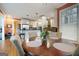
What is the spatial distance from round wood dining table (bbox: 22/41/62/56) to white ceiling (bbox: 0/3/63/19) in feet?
1.32

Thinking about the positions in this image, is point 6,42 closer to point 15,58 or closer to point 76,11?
point 15,58

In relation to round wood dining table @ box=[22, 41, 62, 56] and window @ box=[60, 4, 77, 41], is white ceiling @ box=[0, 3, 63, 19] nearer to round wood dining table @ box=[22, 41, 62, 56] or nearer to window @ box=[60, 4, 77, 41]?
window @ box=[60, 4, 77, 41]

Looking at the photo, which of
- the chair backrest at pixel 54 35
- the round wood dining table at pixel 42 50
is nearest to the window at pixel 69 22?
the chair backrest at pixel 54 35

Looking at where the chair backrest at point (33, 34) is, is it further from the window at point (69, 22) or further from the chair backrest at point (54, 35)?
the window at point (69, 22)

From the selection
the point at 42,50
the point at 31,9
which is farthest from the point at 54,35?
the point at 31,9

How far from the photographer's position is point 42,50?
1.59 m

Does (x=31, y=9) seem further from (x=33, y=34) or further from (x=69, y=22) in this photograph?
(x=69, y=22)

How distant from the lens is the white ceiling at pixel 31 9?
5.24 feet

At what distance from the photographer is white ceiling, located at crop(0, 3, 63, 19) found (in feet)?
5.24

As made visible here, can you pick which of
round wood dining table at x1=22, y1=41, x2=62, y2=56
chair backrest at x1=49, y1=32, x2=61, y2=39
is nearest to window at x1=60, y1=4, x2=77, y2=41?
chair backrest at x1=49, y1=32, x2=61, y2=39

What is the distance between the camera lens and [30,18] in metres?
1.62

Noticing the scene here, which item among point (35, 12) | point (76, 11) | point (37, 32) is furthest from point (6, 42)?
point (76, 11)

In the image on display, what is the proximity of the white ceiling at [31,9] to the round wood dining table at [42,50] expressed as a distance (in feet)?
1.32

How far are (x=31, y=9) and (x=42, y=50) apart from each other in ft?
1.91
